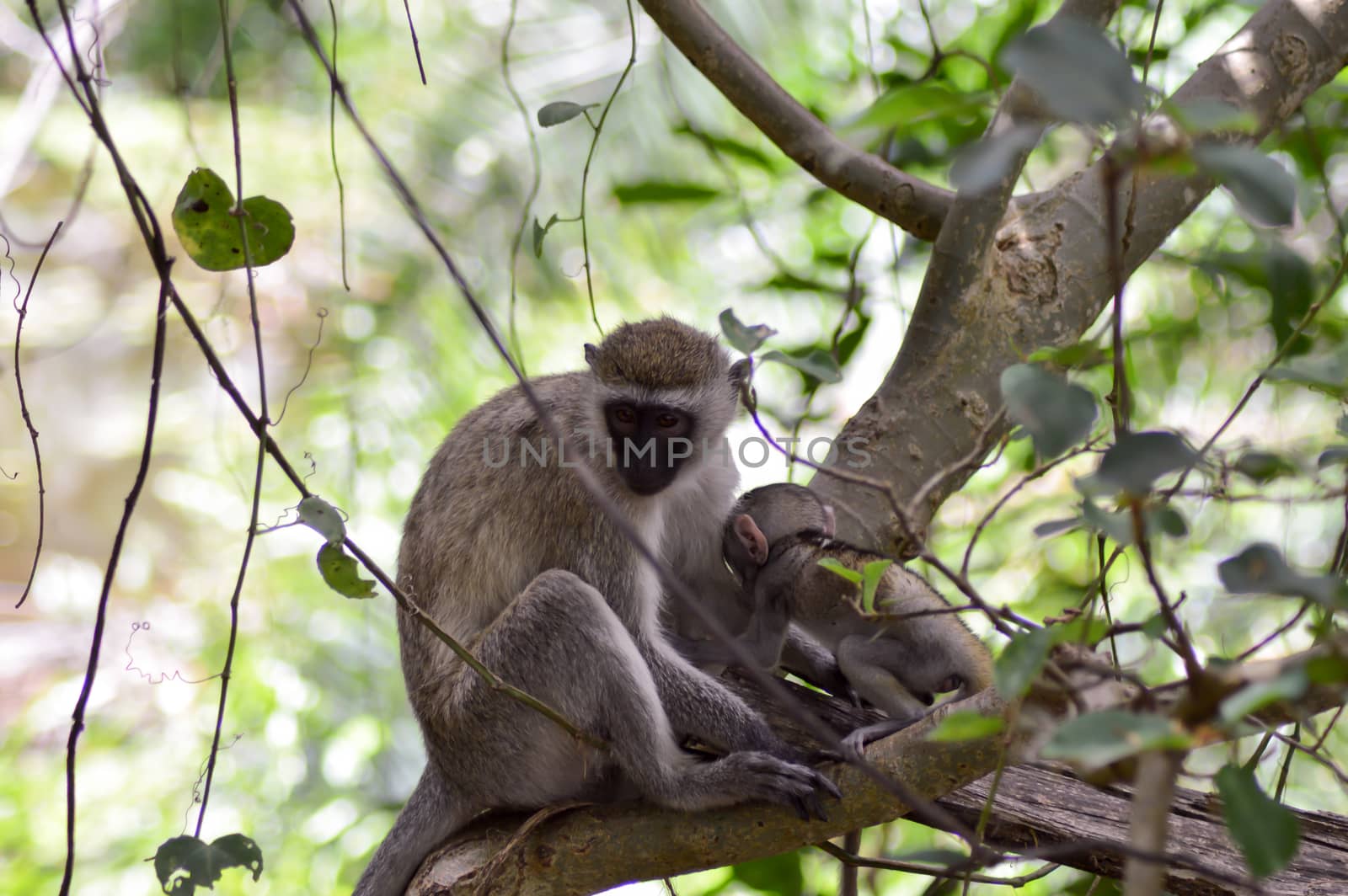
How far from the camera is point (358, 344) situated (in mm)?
6543

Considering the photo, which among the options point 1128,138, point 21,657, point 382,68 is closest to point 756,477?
point 1128,138

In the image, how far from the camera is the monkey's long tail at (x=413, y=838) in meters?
2.80

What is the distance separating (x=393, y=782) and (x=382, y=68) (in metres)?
4.04

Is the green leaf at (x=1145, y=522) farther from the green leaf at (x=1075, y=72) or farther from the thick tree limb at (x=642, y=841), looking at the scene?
the thick tree limb at (x=642, y=841)

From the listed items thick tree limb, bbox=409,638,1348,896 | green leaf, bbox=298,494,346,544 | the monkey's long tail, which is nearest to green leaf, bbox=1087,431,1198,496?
thick tree limb, bbox=409,638,1348,896

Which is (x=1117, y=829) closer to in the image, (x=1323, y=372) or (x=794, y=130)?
(x=1323, y=372)

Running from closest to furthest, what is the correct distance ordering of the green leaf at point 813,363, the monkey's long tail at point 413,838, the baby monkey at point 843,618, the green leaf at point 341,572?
1. the green leaf at point 813,363
2. the green leaf at point 341,572
3. the monkey's long tail at point 413,838
4. the baby monkey at point 843,618

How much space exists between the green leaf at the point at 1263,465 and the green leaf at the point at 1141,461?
0.20 m

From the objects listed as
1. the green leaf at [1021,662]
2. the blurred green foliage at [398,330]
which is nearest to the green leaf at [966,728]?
the green leaf at [1021,662]

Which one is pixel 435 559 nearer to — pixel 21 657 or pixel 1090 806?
pixel 1090 806

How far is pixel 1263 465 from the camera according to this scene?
1.32 metres

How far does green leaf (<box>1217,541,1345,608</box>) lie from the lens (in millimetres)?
1051

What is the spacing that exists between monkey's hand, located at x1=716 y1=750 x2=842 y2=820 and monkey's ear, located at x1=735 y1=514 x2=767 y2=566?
0.79 m

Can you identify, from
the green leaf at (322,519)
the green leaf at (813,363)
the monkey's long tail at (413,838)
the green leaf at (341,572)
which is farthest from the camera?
the monkey's long tail at (413,838)
